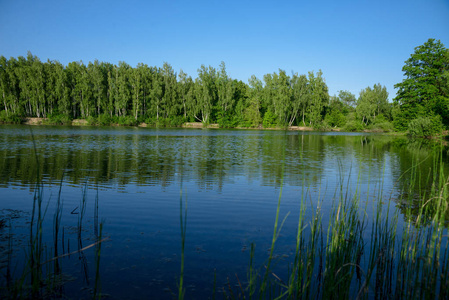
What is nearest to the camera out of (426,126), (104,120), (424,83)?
(426,126)

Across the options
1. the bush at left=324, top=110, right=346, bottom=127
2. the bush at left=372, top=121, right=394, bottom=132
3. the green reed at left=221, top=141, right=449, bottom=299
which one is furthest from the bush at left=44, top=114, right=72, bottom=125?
the green reed at left=221, top=141, right=449, bottom=299

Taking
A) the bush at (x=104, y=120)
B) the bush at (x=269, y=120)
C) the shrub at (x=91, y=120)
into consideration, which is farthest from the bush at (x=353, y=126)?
the shrub at (x=91, y=120)

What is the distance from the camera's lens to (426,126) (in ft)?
137

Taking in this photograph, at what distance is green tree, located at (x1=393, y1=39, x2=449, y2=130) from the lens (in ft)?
147

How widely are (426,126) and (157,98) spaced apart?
58181mm

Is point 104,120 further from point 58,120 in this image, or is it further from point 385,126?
point 385,126

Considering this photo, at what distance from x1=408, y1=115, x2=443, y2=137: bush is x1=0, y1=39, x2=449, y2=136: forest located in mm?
19114

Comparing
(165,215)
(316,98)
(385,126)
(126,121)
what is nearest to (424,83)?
(385,126)

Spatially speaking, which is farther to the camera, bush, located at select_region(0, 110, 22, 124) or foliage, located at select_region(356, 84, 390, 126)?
foliage, located at select_region(356, 84, 390, 126)

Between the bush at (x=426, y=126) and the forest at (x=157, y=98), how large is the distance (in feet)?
62.7

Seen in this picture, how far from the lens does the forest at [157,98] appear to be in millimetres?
71375

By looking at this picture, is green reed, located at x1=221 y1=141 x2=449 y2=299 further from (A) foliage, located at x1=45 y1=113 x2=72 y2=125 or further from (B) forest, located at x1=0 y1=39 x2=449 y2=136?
(A) foliage, located at x1=45 y1=113 x2=72 y2=125

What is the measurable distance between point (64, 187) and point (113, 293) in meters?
7.62

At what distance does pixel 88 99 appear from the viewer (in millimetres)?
74812
